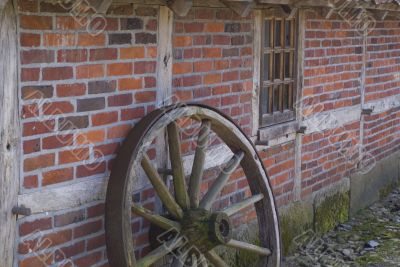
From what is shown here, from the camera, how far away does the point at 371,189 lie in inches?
338

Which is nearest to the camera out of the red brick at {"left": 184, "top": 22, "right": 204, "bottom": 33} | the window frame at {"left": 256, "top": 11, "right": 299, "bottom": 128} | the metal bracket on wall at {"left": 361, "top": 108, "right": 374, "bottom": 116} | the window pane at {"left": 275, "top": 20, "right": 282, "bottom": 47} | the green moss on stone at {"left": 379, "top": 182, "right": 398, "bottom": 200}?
the red brick at {"left": 184, "top": 22, "right": 204, "bottom": 33}

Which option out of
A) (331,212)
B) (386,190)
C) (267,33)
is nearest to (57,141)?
(267,33)

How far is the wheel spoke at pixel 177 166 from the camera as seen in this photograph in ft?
14.3

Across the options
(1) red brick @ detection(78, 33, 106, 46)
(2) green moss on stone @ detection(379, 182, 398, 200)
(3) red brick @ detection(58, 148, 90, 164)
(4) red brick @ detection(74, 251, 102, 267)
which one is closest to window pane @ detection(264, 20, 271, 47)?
(1) red brick @ detection(78, 33, 106, 46)

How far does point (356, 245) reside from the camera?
695cm

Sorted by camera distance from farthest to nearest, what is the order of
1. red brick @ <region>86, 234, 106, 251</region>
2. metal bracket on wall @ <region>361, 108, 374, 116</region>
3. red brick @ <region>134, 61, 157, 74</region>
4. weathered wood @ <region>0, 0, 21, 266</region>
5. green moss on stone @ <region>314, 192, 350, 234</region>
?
metal bracket on wall @ <region>361, 108, 374, 116</region> → green moss on stone @ <region>314, 192, 350, 234</region> → red brick @ <region>134, 61, 157, 74</region> → red brick @ <region>86, 234, 106, 251</region> → weathered wood @ <region>0, 0, 21, 266</region>

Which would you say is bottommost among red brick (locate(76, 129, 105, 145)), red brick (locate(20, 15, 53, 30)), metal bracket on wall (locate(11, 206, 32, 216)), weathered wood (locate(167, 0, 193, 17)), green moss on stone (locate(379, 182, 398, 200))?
green moss on stone (locate(379, 182, 398, 200))

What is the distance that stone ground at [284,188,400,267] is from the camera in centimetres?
644

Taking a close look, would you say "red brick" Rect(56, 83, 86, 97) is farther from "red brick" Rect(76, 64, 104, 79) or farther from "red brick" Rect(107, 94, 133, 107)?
"red brick" Rect(107, 94, 133, 107)

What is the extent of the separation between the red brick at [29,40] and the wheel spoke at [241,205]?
177 centimetres

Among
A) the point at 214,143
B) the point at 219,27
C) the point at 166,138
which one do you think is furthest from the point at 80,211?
the point at 219,27

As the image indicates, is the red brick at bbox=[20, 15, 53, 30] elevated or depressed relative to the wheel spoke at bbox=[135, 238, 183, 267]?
elevated

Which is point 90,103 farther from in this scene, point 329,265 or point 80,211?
point 329,265

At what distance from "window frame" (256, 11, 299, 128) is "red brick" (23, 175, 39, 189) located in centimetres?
264
